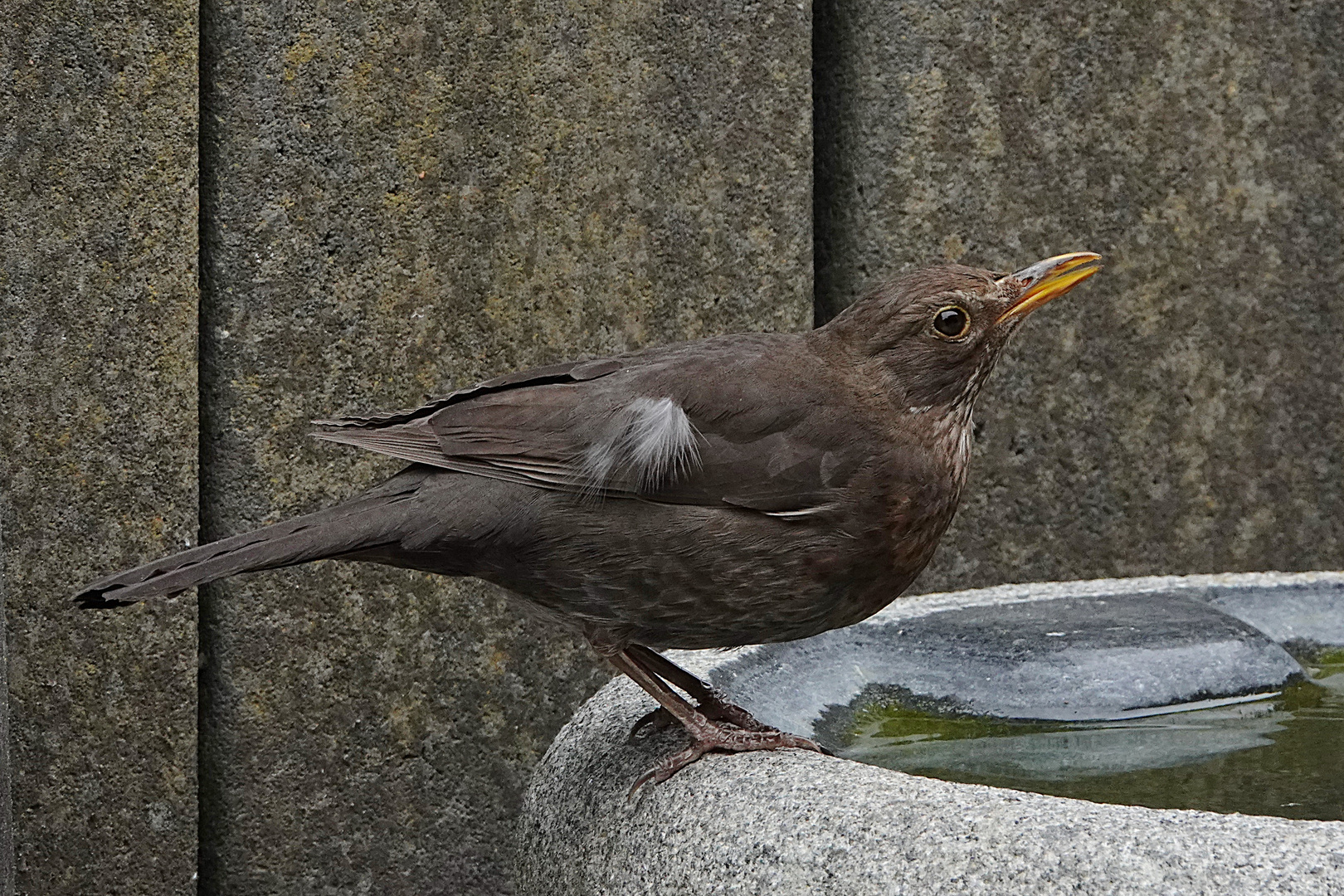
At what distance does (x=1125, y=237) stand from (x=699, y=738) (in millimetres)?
2738

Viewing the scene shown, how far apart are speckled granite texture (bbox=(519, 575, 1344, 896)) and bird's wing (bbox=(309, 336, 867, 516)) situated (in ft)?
1.33

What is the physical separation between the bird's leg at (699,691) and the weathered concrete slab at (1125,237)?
1.90m


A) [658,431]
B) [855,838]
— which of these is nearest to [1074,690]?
[658,431]

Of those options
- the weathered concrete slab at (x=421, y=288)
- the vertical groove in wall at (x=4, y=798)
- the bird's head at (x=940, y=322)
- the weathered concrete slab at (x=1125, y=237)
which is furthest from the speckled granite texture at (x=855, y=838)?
the weathered concrete slab at (x=1125, y=237)

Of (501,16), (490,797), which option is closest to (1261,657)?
(490,797)

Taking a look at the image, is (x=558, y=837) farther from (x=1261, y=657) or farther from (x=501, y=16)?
(x=501, y=16)

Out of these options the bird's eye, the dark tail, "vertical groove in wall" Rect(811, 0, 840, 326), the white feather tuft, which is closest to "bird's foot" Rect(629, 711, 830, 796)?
the white feather tuft

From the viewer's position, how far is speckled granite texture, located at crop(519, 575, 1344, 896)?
74.6 inches

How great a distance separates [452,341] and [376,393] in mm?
217

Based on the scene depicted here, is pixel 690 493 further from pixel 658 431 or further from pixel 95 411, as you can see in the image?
pixel 95 411

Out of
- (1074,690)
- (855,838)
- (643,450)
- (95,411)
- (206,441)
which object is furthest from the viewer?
(206,441)

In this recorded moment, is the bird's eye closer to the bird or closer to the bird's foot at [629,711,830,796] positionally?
the bird

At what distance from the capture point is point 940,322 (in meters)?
2.81

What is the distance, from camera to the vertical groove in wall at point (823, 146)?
448 cm
